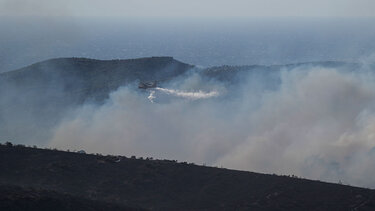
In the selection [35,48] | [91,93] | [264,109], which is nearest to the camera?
[264,109]

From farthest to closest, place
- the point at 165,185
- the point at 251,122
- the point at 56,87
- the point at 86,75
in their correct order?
the point at 86,75
the point at 56,87
the point at 251,122
the point at 165,185

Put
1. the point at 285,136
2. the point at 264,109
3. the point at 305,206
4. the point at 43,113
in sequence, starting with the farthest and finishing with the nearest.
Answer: the point at 43,113 → the point at 264,109 → the point at 285,136 → the point at 305,206

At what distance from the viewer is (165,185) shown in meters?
26.9

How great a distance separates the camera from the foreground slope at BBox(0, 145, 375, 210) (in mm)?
24359

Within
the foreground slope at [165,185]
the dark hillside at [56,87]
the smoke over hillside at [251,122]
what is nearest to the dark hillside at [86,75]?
the dark hillside at [56,87]

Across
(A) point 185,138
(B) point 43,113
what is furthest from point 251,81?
(B) point 43,113

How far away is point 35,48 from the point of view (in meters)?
130

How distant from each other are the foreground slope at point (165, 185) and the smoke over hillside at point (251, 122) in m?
8.03

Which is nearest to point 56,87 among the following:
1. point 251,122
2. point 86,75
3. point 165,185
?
point 86,75

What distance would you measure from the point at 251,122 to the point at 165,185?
2021cm

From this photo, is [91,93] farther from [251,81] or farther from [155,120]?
[251,81]

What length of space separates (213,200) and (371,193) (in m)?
7.14

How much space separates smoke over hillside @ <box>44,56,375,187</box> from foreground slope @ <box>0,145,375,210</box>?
8.03 metres

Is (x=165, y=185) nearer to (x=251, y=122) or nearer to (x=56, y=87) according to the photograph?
(x=251, y=122)
